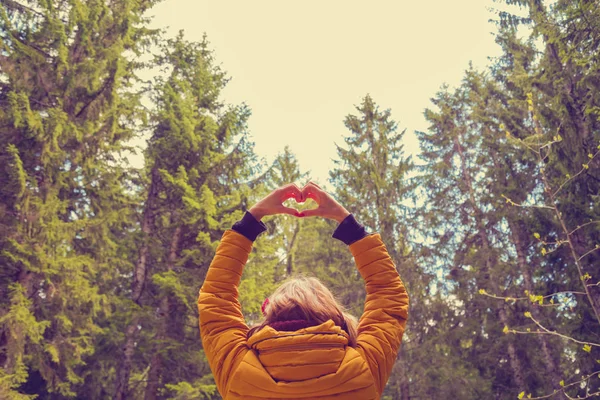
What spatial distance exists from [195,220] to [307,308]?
1002cm

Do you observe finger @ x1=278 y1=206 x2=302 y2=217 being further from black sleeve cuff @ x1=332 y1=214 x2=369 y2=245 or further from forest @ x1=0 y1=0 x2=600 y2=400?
forest @ x1=0 y1=0 x2=600 y2=400

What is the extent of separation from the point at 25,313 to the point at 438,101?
20495 mm

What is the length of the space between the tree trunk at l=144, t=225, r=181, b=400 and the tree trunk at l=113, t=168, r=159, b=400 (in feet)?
1.75

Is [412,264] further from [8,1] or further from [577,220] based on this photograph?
[8,1]

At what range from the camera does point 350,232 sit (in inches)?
66.6

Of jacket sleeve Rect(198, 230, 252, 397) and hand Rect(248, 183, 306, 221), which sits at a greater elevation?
hand Rect(248, 183, 306, 221)

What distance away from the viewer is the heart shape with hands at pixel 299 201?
1.71m

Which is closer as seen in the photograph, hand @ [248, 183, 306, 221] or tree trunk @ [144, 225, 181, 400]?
hand @ [248, 183, 306, 221]

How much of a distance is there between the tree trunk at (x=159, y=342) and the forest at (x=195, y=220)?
5 centimetres

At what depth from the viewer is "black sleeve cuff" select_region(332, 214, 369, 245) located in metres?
1.68

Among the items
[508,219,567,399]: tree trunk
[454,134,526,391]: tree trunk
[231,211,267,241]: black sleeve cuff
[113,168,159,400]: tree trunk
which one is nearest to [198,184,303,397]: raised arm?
[231,211,267,241]: black sleeve cuff

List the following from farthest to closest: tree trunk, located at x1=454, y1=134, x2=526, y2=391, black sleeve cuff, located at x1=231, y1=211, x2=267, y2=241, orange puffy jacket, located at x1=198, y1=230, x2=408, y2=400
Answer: tree trunk, located at x1=454, y1=134, x2=526, y2=391 < black sleeve cuff, located at x1=231, y1=211, x2=267, y2=241 < orange puffy jacket, located at x1=198, y1=230, x2=408, y2=400

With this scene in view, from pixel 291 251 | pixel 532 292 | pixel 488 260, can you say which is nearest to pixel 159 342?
pixel 291 251

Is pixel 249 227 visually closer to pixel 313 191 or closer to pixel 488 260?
pixel 313 191
